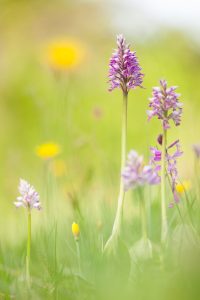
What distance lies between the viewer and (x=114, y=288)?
3.52ft

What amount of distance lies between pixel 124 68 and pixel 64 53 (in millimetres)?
6919

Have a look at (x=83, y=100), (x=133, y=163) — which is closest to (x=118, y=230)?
(x=133, y=163)

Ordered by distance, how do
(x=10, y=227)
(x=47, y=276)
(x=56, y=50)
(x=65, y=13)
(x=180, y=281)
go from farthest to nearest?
(x=65, y=13), (x=56, y=50), (x=10, y=227), (x=47, y=276), (x=180, y=281)

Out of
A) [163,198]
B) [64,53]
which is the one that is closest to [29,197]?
[163,198]

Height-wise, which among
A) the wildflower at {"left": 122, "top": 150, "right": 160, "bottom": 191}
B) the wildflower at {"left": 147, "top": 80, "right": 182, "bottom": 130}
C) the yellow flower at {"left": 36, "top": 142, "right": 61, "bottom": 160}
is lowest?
the wildflower at {"left": 122, "top": 150, "right": 160, "bottom": 191}

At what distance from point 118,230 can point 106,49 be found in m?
7.78

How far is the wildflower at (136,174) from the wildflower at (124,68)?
0.23m

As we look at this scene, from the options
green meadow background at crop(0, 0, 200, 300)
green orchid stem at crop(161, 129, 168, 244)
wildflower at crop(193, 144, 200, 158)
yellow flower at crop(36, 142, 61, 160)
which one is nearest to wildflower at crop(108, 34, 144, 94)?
green orchid stem at crop(161, 129, 168, 244)

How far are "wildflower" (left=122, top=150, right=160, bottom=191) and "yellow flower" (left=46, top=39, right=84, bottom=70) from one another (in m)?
6.47

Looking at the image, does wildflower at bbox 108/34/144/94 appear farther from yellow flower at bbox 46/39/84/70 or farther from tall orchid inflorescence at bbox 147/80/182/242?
yellow flower at bbox 46/39/84/70

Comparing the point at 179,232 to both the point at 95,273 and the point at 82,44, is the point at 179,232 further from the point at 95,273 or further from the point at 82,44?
the point at 82,44

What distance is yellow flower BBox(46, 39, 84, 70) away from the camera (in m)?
7.76

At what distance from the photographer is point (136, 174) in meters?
1.04

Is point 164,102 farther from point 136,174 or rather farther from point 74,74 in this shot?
point 74,74
